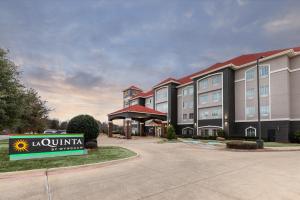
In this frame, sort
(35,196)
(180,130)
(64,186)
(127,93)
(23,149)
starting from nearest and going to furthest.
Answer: (35,196) → (64,186) → (23,149) → (180,130) → (127,93)

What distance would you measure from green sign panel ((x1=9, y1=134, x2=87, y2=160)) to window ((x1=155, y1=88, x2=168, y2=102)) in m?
43.4

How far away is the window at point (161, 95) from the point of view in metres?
57.8

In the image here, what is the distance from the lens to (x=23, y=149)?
12758 mm

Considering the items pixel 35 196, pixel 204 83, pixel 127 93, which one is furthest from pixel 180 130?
pixel 35 196

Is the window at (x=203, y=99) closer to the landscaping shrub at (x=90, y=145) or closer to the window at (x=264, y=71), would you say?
the window at (x=264, y=71)

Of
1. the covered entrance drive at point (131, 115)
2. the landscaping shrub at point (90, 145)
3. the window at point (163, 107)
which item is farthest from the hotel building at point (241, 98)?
the landscaping shrub at point (90, 145)

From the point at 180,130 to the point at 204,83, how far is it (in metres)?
14.2

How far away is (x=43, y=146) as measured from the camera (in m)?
13.5

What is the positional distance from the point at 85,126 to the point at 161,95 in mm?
41929

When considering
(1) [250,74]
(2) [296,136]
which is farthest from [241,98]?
(2) [296,136]

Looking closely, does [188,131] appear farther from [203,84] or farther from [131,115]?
[131,115]

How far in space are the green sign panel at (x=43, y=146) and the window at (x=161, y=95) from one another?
43.4 meters

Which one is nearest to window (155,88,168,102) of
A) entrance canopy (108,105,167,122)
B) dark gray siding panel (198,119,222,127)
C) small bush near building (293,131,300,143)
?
entrance canopy (108,105,167,122)

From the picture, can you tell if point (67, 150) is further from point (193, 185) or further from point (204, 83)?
point (204, 83)
